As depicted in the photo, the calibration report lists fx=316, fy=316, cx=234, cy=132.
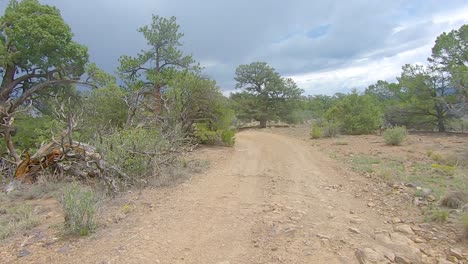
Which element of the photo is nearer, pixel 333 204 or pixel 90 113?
pixel 333 204

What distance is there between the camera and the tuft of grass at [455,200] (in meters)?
5.70

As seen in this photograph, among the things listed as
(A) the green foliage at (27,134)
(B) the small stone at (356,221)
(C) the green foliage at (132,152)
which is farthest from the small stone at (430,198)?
(A) the green foliage at (27,134)

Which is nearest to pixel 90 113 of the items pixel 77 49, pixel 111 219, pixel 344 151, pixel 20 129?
pixel 20 129

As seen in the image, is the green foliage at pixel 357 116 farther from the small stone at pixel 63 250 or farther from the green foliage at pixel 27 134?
the small stone at pixel 63 250

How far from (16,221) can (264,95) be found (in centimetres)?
3131

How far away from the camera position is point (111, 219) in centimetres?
562

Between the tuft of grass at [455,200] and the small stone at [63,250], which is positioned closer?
the small stone at [63,250]

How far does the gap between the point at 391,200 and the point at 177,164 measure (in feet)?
19.6

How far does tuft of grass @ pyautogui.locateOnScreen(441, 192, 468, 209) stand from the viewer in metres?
5.70

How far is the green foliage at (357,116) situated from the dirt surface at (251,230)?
15403 millimetres

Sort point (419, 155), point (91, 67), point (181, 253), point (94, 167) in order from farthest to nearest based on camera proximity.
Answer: point (91, 67) < point (419, 155) < point (94, 167) < point (181, 253)

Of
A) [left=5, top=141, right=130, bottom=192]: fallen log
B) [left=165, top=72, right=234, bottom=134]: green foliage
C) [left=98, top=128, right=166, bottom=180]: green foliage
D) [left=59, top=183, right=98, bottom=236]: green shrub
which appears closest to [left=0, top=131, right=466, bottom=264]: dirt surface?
[left=59, top=183, right=98, bottom=236]: green shrub

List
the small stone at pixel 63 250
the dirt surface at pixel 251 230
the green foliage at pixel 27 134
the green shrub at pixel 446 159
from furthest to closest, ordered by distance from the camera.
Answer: the green foliage at pixel 27 134
the green shrub at pixel 446 159
the small stone at pixel 63 250
the dirt surface at pixel 251 230

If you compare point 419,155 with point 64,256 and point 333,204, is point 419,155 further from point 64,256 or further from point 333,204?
point 64,256
